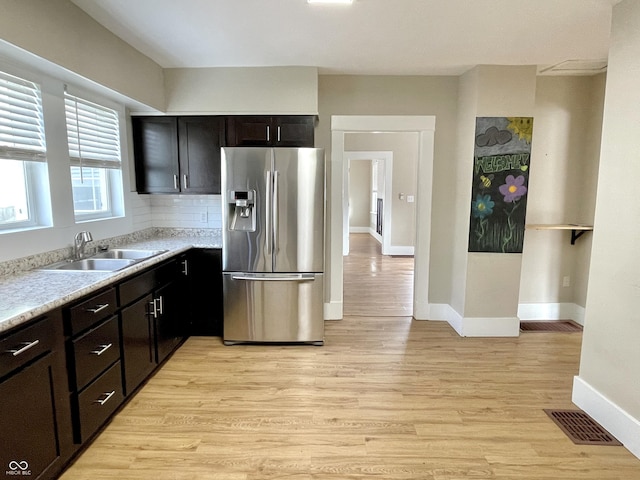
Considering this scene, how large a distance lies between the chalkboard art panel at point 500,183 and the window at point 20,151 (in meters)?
3.45

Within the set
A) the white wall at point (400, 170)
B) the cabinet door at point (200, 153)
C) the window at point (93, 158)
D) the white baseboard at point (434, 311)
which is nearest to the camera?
the window at point (93, 158)

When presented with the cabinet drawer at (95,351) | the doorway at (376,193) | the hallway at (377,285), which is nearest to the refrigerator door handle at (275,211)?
the cabinet drawer at (95,351)

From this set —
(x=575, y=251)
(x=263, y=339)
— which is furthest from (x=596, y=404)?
(x=263, y=339)

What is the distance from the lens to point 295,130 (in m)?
3.54

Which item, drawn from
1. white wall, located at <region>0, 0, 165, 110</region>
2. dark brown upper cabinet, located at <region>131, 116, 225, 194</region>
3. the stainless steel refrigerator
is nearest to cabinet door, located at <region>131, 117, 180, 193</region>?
dark brown upper cabinet, located at <region>131, 116, 225, 194</region>

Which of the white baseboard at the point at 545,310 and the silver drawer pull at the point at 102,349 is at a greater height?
the silver drawer pull at the point at 102,349

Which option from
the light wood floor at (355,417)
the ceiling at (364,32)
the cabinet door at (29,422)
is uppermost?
the ceiling at (364,32)

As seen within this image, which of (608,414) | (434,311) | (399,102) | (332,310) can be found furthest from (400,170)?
(608,414)

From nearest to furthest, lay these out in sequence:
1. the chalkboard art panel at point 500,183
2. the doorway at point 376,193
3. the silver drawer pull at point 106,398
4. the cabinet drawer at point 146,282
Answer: the silver drawer pull at point 106,398 → the cabinet drawer at point 146,282 → the chalkboard art panel at point 500,183 → the doorway at point 376,193

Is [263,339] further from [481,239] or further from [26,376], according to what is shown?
[481,239]

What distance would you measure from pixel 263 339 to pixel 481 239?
88.3 inches

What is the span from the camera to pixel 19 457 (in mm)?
1563

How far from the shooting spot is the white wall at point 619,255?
2076mm

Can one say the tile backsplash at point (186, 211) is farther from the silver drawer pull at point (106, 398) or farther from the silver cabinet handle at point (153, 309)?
the silver drawer pull at point (106, 398)
